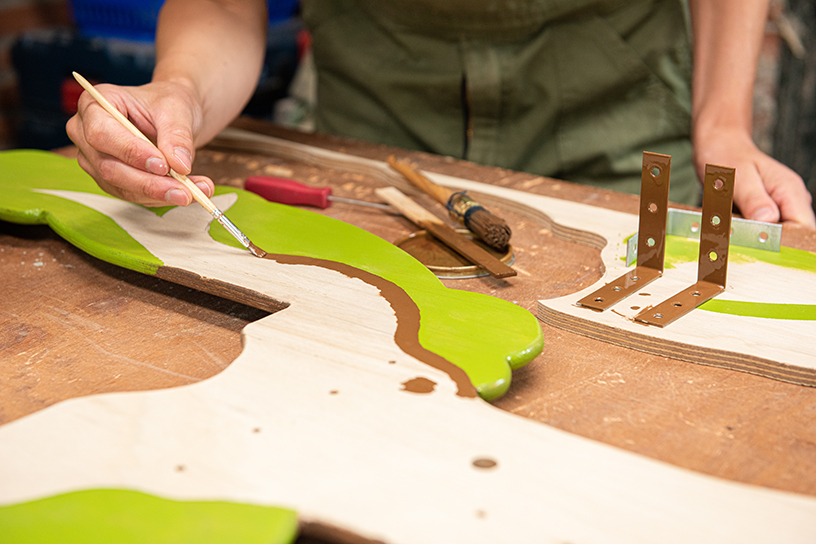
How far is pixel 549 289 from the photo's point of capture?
1.09 m

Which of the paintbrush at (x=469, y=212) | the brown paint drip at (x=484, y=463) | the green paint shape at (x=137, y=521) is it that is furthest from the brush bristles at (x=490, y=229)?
the green paint shape at (x=137, y=521)

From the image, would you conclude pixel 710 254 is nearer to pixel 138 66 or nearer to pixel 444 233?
pixel 444 233

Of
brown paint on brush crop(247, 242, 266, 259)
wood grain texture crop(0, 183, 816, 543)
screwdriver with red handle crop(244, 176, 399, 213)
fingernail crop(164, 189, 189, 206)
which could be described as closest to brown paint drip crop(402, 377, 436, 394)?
wood grain texture crop(0, 183, 816, 543)

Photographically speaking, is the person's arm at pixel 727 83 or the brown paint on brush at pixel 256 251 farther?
the person's arm at pixel 727 83

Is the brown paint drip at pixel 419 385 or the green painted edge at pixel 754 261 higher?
the green painted edge at pixel 754 261

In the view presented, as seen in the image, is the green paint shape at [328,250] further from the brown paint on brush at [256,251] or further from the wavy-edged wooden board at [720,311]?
the wavy-edged wooden board at [720,311]

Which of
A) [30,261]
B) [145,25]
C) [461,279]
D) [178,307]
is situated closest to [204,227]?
[178,307]

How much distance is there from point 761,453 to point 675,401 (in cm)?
11

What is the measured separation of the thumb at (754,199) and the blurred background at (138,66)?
1895mm

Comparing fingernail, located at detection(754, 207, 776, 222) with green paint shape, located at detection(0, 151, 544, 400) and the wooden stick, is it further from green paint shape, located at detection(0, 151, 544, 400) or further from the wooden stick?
green paint shape, located at detection(0, 151, 544, 400)

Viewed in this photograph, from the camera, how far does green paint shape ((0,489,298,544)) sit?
558 millimetres

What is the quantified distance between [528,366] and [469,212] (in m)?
0.42

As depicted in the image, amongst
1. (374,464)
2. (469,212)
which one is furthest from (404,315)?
(469,212)

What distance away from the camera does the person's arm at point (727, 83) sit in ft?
4.71
